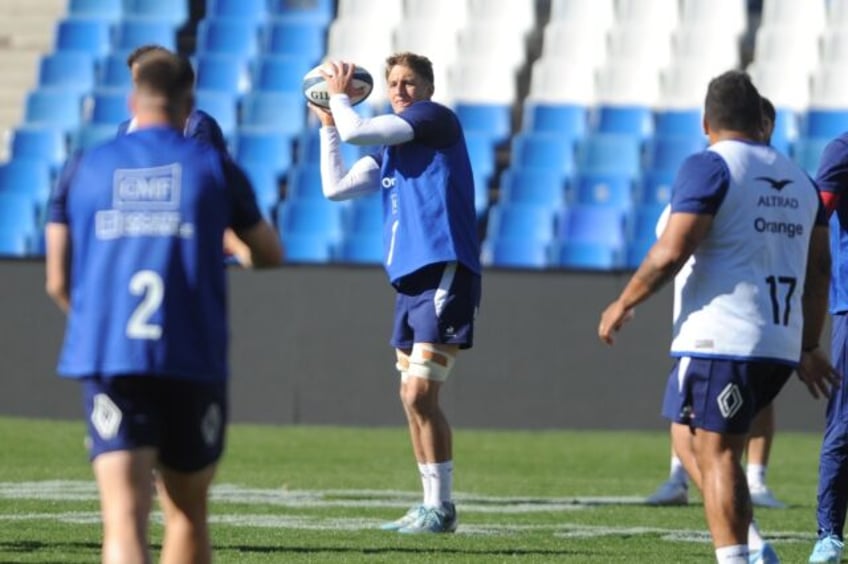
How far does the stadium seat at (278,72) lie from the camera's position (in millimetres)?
22797

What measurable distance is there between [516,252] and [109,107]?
538 centimetres

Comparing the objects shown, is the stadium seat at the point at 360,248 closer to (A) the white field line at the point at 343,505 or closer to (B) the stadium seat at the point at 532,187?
(B) the stadium seat at the point at 532,187

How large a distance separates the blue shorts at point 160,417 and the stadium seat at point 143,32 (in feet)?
59.4

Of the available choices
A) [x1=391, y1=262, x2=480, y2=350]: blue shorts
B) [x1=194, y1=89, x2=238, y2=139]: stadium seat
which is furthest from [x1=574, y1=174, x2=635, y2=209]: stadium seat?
[x1=391, y1=262, x2=480, y2=350]: blue shorts

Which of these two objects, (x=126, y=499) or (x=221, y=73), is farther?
(x=221, y=73)

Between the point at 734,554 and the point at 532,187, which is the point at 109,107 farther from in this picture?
the point at 734,554

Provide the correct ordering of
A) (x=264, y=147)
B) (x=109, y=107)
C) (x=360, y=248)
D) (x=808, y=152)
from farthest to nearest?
1. (x=109, y=107)
2. (x=264, y=147)
3. (x=808, y=152)
4. (x=360, y=248)

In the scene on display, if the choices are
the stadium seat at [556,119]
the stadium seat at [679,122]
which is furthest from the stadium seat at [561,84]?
the stadium seat at [679,122]

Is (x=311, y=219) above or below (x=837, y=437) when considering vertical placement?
above

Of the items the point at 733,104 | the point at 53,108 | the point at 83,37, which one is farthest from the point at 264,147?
the point at 733,104

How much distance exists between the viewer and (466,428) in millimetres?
17938

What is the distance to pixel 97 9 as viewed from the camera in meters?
24.2

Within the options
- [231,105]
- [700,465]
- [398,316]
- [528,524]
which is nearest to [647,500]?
[528,524]

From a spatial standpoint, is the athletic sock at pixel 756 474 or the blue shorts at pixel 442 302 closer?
the blue shorts at pixel 442 302
